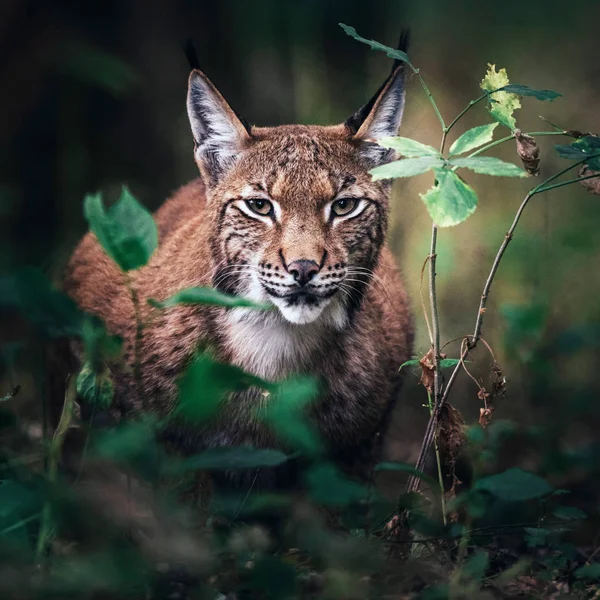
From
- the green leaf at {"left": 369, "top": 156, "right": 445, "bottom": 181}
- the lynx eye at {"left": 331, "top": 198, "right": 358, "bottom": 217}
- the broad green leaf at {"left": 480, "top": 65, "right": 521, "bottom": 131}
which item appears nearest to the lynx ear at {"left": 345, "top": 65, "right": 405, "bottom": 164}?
the lynx eye at {"left": 331, "top": 198, "right": 358, "bottom": 217}

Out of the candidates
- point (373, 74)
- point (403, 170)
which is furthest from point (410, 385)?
point (403, 170)

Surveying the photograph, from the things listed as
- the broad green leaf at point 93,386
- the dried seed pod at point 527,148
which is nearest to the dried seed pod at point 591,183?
the dried seed pod at point 527,148

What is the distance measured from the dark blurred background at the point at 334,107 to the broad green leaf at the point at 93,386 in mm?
3514

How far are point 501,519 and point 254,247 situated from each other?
1598 millimetres

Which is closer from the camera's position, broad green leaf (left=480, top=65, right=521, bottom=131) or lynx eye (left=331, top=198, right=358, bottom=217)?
broad green leaf (left=480, top=65, right=521, bottom=131)

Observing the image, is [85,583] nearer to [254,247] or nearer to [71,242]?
[254,247]

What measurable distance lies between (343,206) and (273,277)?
56 cm

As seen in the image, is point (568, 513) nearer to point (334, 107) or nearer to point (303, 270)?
point (303, 270)

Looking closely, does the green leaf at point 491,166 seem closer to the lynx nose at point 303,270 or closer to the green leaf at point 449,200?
the green leaf at point 449,200

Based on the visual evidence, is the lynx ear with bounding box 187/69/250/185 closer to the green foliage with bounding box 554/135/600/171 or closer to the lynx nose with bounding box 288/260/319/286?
the lynx nose with bounding box 288/260/319/286

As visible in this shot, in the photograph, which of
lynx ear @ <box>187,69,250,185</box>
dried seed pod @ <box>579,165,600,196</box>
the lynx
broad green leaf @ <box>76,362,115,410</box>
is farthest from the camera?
lynx ear @ <box>187,69,250,185</box>

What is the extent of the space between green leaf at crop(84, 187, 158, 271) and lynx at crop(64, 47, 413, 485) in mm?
1181

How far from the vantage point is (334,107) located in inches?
291

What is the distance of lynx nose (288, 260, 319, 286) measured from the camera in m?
3.50
